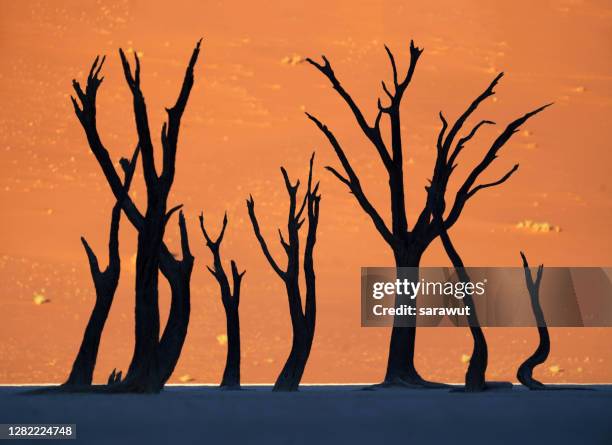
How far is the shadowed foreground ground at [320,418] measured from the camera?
452 inches

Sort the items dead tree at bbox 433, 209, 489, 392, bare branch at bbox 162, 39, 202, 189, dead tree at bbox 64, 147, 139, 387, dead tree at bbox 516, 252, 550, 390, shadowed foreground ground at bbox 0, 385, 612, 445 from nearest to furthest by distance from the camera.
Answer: shadowed foreground ground at bbox 0, 385, 612, 445
bare branch at bbox 162, 39, 202, 189
dead tree at bbox 64, 147, 139, 387
dead tree at bbox 433, 209, 489, 392
dead tree at bbox 516, 252, 550, 390

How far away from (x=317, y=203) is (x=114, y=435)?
11.0 meters

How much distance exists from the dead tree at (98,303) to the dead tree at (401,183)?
565 centimetres

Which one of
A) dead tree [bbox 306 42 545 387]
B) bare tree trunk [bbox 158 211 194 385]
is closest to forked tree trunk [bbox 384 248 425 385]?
dead tree [bbox 306 42 545 387]

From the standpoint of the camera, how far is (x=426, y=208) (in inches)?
846

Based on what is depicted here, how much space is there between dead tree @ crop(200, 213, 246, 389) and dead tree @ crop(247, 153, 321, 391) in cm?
86

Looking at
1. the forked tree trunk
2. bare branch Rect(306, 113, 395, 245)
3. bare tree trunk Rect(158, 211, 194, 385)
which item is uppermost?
bare branch Rect(306, 113, 395, 245)

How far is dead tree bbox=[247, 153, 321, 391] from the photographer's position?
2097cm

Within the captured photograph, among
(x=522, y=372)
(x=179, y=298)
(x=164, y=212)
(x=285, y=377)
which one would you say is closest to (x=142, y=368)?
(x=179, y=298)

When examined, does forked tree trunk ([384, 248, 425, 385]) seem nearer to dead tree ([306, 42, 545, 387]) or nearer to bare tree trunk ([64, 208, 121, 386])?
dead tree ([306, 42, 545, 387])

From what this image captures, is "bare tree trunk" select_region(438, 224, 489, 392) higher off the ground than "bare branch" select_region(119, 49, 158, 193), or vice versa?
"bare branch" select_region(119, 49, 158, 193)

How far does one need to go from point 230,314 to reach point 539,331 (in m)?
5.98

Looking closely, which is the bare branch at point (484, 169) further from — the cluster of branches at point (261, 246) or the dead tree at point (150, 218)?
the dead tree at point (150, 218)

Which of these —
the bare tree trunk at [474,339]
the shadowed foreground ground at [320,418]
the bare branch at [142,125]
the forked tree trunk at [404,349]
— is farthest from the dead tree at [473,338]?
the bare branch at [142,125]
